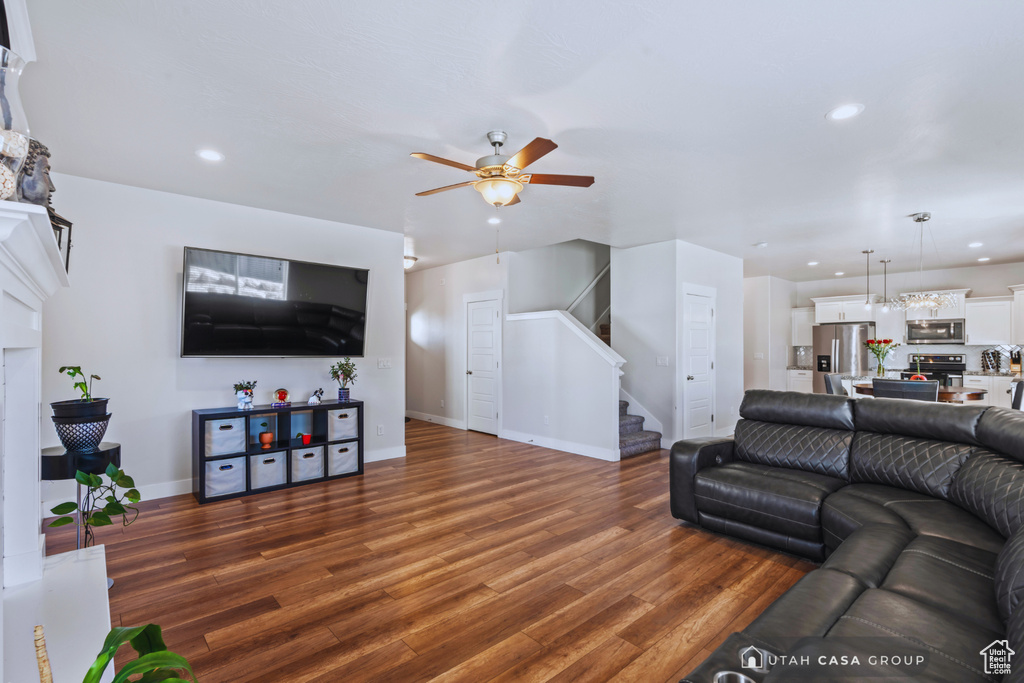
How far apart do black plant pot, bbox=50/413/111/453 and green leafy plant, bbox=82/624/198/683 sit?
233 centimetres

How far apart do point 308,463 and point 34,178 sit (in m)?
3.64

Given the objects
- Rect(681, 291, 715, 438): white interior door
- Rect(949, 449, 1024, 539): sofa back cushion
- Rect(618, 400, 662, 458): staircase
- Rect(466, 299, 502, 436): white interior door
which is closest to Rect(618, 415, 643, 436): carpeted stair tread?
Rect(618, 400, 662, 458): staircase

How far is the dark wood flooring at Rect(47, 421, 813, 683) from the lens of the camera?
82.3 inches

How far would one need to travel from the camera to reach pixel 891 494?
2.88 m

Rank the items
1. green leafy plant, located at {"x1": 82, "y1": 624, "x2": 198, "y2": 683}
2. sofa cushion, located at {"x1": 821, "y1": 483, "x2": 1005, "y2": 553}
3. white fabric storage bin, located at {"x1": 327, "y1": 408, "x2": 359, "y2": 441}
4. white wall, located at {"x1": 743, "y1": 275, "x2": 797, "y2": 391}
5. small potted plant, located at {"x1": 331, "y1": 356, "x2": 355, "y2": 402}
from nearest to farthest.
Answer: green leafy plant, located at {"x1": 82, "y1": 624, "x2": 198, "y2": 683}
sofa cushion, located at {"x1": 821, "y1": 483, "x2": 1005, "y2": 553}
white fabric storage bin, located at {"x1": 327, "y1": 408, "x2": 359, "y2": 441}
small potted plant, located at {"x1": 331, "y1": 356, "x2": 355, "y2": 402}
white wall, located at {"x1": 743, "y1": 275, "x2": 797, "y2": 391}

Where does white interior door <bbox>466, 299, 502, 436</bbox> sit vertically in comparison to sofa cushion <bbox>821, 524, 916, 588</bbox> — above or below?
above

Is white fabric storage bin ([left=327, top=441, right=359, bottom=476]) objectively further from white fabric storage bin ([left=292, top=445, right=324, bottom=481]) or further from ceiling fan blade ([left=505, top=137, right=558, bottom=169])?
ceiling fan blade ([left=505, top=137, right=558, bottom=169])

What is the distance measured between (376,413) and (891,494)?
14.7ft

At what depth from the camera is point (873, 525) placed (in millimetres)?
2477

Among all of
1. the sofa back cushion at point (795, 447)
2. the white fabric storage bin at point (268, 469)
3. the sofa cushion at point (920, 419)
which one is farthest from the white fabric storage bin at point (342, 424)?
the sofa cushion at point (920, 419)

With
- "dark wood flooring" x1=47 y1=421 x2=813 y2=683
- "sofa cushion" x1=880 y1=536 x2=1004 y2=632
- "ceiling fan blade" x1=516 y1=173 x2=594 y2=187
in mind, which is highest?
"ceiling fan blade" x1=516 y1=173 x2=594 y2=187

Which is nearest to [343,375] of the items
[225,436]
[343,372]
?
[343,372]

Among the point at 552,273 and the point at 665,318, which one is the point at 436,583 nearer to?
the point at 665,318

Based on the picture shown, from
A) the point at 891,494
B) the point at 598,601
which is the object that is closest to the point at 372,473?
the point at 598,601
